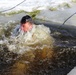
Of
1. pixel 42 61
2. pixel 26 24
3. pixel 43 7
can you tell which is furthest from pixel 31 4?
pixel 42 61

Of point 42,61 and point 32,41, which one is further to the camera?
point 32,41

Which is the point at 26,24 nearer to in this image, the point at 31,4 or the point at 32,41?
the point at 32,41

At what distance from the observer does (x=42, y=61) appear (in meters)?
4.36

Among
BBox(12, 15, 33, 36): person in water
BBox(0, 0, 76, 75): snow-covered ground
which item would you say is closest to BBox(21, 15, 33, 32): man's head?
BBox(12, 15, 33, 36): person in water

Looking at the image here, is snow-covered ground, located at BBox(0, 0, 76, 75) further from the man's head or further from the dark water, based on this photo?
the man's head

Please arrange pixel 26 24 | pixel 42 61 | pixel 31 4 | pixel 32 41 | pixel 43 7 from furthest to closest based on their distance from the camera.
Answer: pixel 31 4 → pixel 43 7 → pixel 32 41 → pixel 26 24 → pixel 42 61

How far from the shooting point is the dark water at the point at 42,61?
4094 millimetres

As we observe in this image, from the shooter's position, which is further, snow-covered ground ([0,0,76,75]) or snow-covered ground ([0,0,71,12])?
snow-covered ground ([0,0,71,12])

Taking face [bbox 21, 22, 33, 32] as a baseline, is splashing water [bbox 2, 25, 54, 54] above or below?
below

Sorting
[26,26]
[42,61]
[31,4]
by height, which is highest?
[26,26]

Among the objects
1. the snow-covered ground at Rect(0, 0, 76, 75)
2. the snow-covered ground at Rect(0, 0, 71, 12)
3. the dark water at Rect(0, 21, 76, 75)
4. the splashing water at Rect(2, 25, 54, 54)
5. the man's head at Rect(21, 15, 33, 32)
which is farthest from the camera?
the snow-covered ground at Rect(0, 0, 71, 12)

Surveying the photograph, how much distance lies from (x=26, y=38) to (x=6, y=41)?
0.52 m

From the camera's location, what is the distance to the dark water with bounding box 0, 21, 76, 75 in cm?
409

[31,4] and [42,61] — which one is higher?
[42,61]
